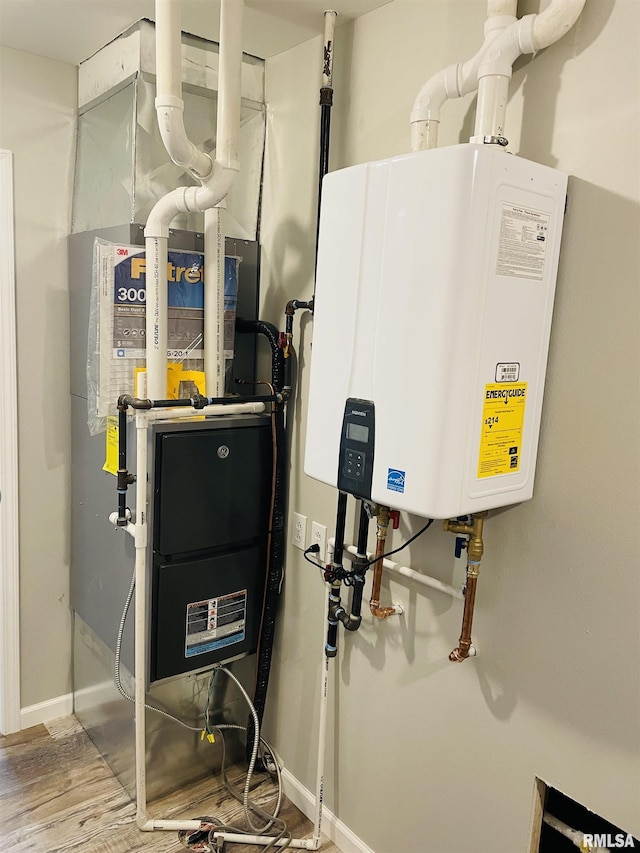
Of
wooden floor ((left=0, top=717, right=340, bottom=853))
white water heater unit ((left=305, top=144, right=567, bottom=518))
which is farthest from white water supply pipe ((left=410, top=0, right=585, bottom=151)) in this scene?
wooden floor ((left=0, top=717, right=340, bottom=853))

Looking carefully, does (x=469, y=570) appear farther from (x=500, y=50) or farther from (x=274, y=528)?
(x=500, y=50)

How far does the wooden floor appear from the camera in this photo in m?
2.05

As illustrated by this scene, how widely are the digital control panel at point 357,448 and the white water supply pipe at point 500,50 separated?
0.60 meters

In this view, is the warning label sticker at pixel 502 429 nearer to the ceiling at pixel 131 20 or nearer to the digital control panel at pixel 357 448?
the digital control panel at pixel 357 448

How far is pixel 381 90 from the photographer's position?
1774 millimetres

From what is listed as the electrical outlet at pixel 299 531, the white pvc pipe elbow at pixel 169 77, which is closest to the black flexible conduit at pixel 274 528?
the electrical outlet at pixel 299 531

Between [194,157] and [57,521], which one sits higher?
[194,157]

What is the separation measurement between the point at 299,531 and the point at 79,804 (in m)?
1.17

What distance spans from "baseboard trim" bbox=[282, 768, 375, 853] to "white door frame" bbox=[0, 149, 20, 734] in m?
1.09

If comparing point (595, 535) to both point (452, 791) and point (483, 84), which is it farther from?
point (483, 84)

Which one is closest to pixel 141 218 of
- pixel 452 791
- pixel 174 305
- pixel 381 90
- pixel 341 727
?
pixel 174 305

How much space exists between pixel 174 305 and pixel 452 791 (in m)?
1.54

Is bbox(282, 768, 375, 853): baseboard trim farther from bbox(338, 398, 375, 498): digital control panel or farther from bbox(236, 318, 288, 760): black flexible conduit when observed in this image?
bbox(338, 398, 375, 498): digital control panel

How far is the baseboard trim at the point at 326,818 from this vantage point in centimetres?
202
